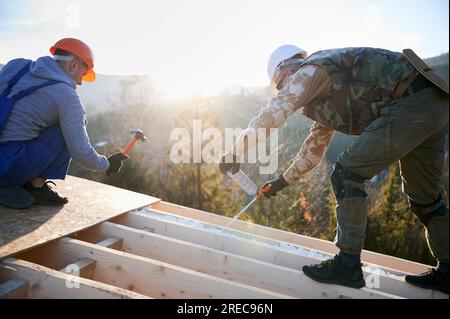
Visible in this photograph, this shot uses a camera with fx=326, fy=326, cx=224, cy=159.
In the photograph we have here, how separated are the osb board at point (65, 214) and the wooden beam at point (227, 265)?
0.76 feet

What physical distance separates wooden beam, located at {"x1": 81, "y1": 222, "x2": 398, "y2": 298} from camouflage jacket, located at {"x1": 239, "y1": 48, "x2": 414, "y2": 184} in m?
0.86

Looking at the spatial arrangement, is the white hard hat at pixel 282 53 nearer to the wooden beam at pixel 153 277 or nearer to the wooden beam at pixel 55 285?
the wooden beam at pixel 153 277

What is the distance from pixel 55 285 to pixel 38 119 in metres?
1.36

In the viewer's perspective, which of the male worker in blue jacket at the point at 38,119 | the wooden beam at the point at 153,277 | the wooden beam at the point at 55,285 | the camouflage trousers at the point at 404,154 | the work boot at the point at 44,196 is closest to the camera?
the wooden beam at the point at 55,285

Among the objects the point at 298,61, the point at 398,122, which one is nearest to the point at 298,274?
the point at 398,122

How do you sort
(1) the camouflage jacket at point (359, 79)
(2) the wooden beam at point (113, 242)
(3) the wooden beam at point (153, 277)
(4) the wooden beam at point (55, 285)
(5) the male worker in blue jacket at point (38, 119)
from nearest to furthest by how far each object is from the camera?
1. (4) the wooden beam at point (55, 285)
2. (3) the wooden beam at point (153, 277)
3. (1) the camouflage jacket at point (359, 79)
4. (2) the wooden beam at point (113, 242)
5. (5) the male worker in blue jacket at point (38, 119)

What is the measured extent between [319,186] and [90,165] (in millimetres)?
8620

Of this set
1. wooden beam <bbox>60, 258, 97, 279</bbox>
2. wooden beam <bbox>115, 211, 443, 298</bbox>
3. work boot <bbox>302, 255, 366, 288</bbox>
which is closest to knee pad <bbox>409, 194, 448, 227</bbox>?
wooden beam <bbox>115, 211, 443, 298</bbox>

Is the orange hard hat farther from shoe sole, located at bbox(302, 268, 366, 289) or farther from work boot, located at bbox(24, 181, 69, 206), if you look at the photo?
shoe sole, located at bbox(302, 268, 366, 289)

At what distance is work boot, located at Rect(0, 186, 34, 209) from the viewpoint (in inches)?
96.3

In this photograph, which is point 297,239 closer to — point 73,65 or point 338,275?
point 338,275

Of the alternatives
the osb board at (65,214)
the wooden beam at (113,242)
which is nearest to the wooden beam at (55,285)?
the osb board at (65,214)

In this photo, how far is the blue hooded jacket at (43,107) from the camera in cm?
238

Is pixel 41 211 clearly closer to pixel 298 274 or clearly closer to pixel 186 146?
pixel 298 274
